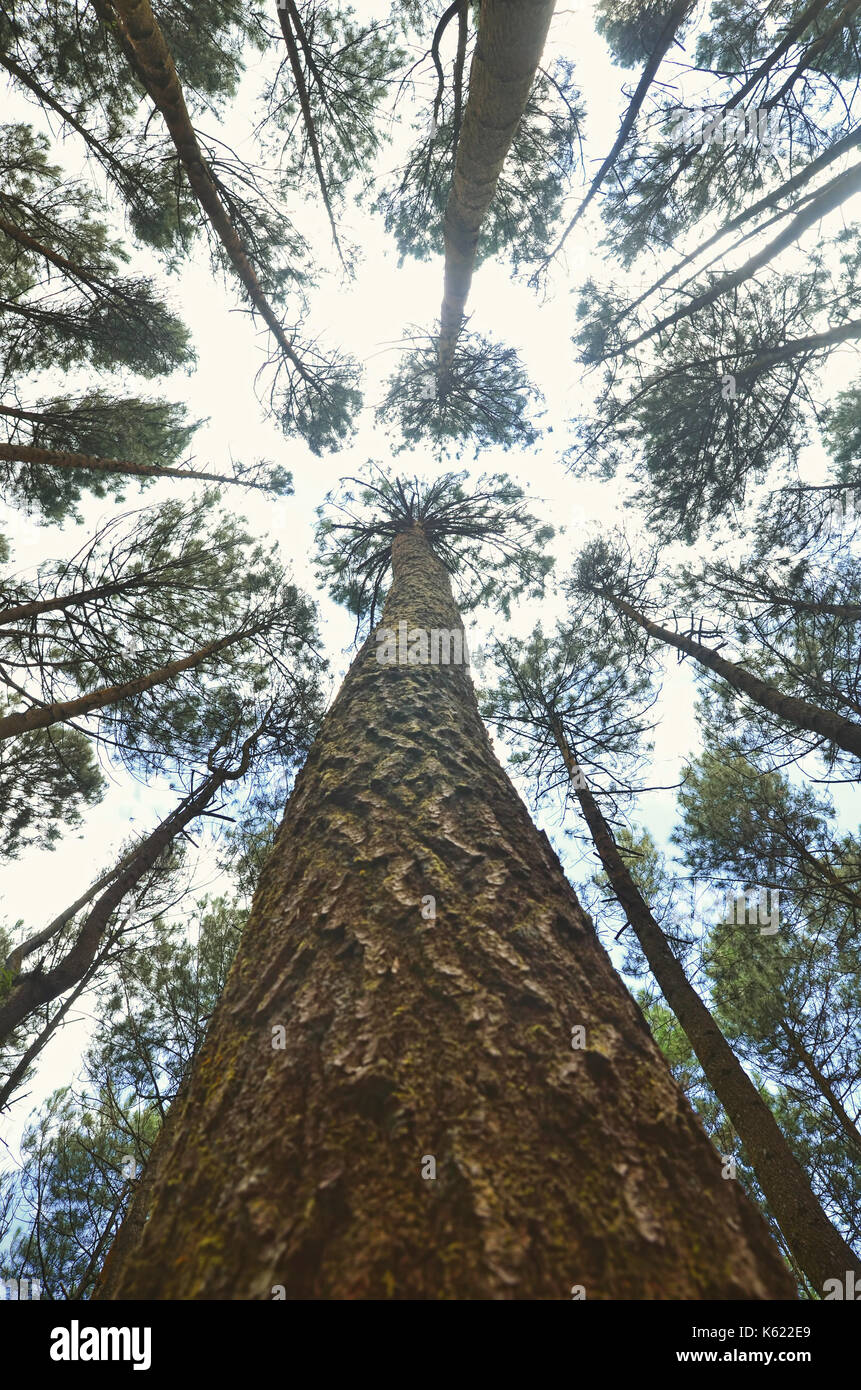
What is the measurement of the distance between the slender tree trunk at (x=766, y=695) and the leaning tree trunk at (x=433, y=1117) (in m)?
4.09

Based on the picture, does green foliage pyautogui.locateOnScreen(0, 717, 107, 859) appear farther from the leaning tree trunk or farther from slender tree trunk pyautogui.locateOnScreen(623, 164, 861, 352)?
slender tree trunk pyautogui.locateOnScreen(623, 164, 861, 352)

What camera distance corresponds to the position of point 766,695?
5.45 m

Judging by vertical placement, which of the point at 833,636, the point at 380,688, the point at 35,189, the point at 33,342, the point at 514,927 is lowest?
the point at 514,927

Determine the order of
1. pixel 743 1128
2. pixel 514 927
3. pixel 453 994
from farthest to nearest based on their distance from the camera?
pixel 743 1128
pixel 514 927
pixel 453 994

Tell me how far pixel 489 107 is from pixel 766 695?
534cm

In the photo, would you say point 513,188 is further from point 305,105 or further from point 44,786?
point 44,786

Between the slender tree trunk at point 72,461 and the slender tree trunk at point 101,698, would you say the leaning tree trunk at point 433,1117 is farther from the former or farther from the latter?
the slender tree trunk at point 72,461

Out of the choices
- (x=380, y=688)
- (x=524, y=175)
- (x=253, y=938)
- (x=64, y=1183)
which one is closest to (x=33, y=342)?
(x=524, y=175)

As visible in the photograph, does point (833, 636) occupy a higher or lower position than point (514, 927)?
higher

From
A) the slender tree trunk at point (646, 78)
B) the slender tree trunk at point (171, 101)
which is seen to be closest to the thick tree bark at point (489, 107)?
the slender tree trunk at point (646, 78)

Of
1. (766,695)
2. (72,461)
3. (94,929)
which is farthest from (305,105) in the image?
(94,929)
